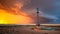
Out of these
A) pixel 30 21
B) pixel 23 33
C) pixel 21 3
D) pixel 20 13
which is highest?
pixel 21 3

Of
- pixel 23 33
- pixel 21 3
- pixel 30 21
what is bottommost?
pixel 23 33

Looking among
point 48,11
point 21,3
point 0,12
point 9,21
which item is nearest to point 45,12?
point 48,11

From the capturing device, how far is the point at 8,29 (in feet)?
4.84

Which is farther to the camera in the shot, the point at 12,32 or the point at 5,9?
the point at 5,9

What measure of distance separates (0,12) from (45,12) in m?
0.54

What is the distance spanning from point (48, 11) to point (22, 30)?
1.24ft

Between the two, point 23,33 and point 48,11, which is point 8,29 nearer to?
point 23,33

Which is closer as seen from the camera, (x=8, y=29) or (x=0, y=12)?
(x=8, y=29)

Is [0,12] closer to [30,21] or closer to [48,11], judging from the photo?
[30,21]

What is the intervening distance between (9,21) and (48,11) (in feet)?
1.53

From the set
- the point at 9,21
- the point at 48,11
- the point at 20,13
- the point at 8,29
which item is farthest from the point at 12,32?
the point at 48,11

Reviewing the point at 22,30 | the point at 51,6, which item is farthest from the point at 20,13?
the point at 51,6

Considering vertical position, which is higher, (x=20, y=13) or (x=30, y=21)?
(x=20, y=13)

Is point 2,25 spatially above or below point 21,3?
below
